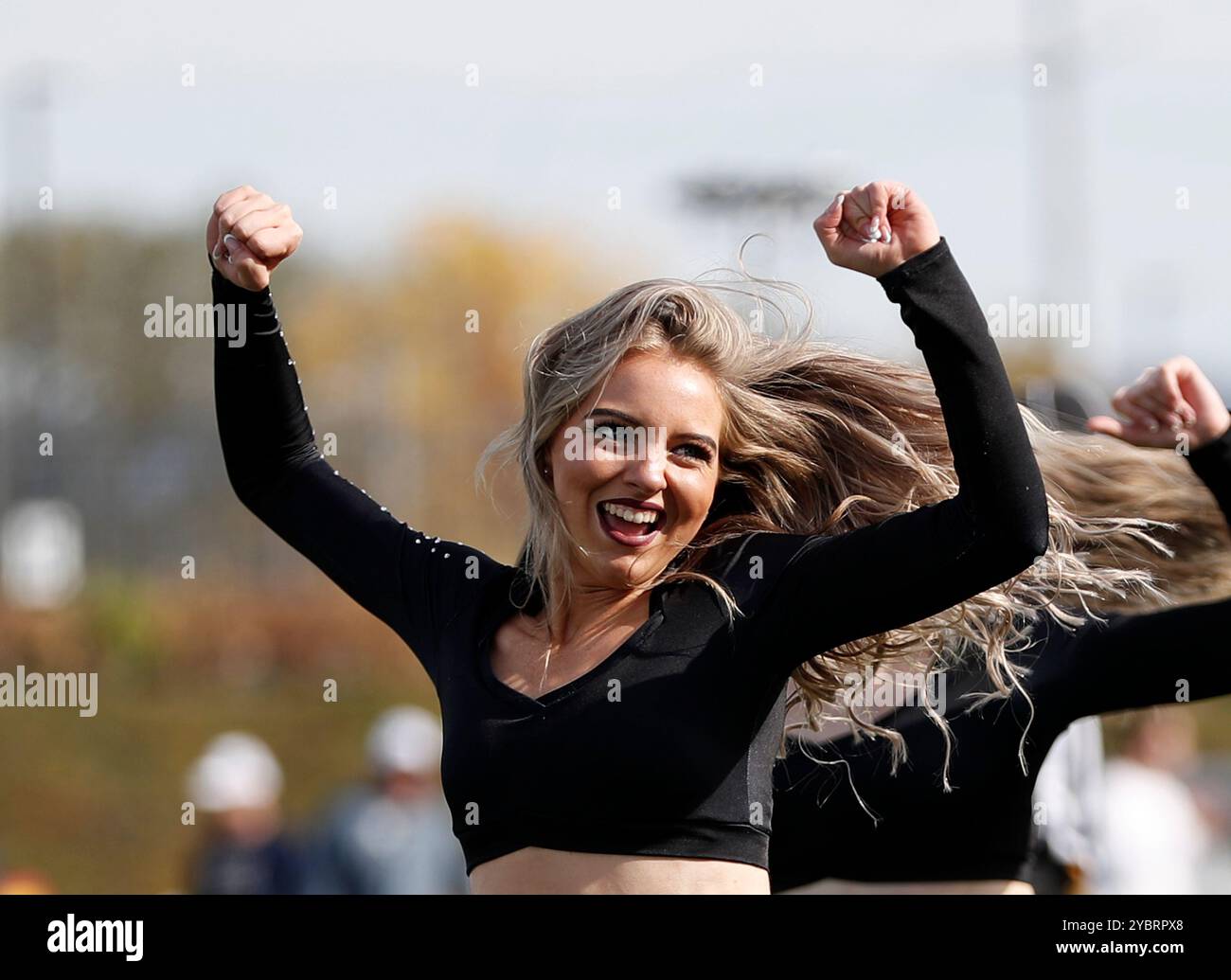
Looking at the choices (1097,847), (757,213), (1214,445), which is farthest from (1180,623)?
(757,213)

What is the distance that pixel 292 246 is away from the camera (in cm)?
288

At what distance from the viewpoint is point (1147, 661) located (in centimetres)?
354

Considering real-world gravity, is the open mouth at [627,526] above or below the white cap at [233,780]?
above

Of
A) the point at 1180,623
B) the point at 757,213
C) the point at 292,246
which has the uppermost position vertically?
the point at 757,213

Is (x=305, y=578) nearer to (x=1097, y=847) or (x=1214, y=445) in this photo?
(x=1097, y=847)

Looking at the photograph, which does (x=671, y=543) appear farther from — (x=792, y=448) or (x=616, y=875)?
(x=616, y=875)

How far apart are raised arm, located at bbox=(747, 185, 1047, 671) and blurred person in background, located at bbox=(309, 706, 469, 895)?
4898 millimetres

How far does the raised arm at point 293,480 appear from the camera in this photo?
290cm

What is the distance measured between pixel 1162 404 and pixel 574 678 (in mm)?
1137

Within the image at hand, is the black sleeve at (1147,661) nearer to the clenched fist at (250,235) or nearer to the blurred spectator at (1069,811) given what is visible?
the clenched fist at (250,235)

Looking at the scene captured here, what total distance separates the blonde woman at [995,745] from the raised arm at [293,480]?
35.1 inches

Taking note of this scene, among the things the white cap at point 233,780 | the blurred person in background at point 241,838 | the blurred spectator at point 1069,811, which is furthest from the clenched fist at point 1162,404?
the white cap at point 233,780

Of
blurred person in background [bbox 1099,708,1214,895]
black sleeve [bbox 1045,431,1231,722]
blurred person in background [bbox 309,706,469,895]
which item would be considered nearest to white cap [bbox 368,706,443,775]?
blurred person in background [bbox 309,706,469,895]

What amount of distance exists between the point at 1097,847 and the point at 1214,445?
3.66 metres
